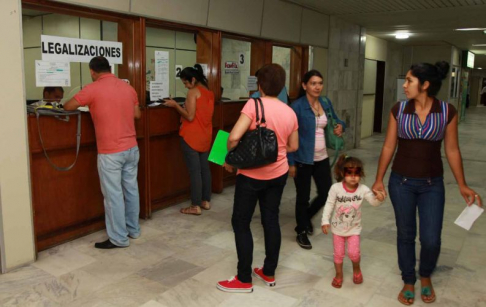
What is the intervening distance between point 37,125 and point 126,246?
1222 millimetres

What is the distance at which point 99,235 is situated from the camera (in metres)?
3.97

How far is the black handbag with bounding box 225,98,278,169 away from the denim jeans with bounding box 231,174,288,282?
0.46 ft

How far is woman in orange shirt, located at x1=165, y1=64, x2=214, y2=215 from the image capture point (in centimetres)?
438

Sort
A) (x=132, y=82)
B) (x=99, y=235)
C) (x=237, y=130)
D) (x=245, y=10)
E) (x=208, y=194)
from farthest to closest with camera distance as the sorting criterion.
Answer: (x=245, y=10) < (x=208, y=194) < (x=132, y=82) < (x=99, y=235) < (x=237, y=130)

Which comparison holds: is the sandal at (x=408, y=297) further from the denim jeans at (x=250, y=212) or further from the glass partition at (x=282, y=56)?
the glass partition at (x=282, y=56)

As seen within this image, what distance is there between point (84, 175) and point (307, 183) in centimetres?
198

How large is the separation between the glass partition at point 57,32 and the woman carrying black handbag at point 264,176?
6.05ft

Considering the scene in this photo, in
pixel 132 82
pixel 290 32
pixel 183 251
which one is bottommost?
pixel 183 251

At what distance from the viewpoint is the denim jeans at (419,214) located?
103 inches

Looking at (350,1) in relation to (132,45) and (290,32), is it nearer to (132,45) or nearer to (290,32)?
(290,32)

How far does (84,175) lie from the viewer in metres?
3.88

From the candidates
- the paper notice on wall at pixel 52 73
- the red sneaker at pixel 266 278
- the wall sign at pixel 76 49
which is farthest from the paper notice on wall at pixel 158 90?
the red sneaker at pixel 266 278

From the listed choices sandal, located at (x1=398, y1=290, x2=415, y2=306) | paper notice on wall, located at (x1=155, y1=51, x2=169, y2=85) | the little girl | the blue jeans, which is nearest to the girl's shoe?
the little girl

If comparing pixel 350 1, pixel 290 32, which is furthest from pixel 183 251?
pixel 350 1
